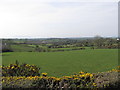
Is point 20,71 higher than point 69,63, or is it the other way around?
point 20,71

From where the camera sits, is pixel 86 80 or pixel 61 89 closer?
pixel 61 89

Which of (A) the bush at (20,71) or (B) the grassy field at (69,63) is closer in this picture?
(A) the bush at (20,71)

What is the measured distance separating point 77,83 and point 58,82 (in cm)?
43

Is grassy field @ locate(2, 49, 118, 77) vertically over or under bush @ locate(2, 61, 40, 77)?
under

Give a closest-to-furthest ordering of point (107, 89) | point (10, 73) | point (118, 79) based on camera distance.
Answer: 1. point (107, 89)
2. point (118, 79)
3. point (10, 73)

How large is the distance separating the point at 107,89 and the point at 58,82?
107 cm

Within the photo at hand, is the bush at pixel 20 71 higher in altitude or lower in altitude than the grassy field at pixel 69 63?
higher

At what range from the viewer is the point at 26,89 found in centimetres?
335

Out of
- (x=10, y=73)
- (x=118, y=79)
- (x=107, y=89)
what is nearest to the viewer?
(x=107, y=89)

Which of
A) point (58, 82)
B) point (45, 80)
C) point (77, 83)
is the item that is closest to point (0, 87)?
point (45, 80)

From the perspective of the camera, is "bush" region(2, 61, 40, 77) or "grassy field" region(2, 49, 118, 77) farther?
"grassy field" region(2, 49, 118, 77)

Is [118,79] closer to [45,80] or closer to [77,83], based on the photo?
[77,83]

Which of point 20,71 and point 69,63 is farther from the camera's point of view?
point 69,63

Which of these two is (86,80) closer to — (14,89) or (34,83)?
(34,83)
